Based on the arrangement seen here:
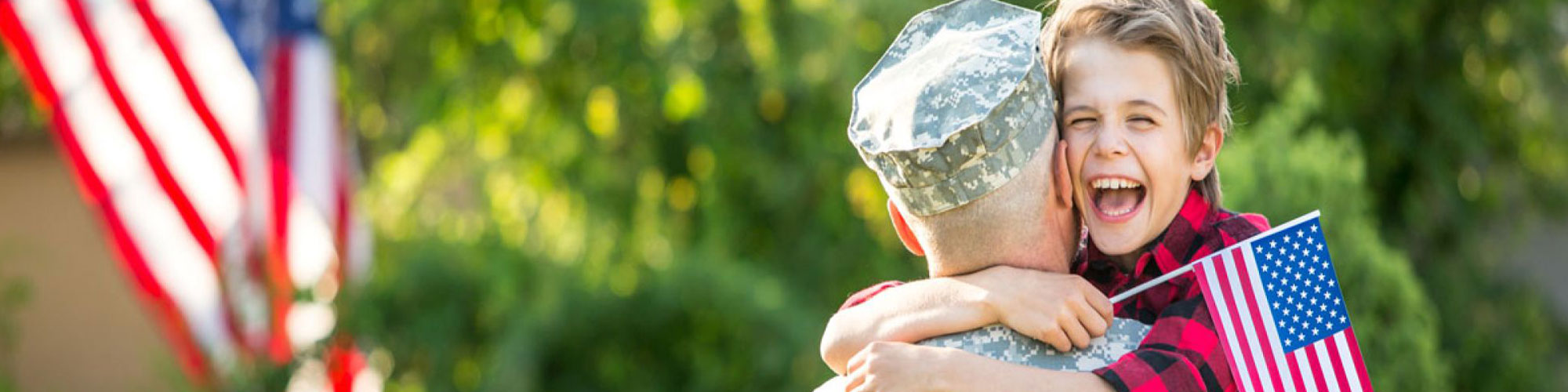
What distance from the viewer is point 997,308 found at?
2.21 m

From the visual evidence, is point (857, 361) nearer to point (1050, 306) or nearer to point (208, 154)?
point (1050, 306)

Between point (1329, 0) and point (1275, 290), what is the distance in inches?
228

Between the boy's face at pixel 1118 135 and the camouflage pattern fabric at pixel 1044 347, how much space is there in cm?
15

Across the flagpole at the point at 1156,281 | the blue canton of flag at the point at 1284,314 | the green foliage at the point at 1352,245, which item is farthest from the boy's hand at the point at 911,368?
the green foliage at the point at 1352,245

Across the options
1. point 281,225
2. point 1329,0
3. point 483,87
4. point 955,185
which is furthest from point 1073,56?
point 483,87

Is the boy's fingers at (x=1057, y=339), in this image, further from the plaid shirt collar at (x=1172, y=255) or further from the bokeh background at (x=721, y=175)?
the bokeh background at (x=721, y=175)

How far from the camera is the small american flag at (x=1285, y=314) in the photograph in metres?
2.29

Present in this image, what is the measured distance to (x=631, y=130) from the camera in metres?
8.88

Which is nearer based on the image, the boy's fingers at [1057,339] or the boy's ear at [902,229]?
the boy's fingers at [1057,339]

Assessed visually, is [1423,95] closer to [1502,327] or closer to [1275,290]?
[1502,327]

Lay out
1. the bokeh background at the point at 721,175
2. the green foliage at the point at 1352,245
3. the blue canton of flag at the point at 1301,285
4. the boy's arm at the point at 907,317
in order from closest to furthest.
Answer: the boy's arm at the point at 907,317
the blue canton of flag at the point at 1301,285
the green foliage at the point at 1352,245
the bokeh background at the point at 721,175

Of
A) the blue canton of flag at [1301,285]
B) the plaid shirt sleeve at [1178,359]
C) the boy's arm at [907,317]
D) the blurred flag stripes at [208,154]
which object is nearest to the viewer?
the plaid shirt sleeve at [1178,359]

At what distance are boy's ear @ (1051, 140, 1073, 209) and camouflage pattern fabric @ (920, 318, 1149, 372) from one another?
7.0 inches

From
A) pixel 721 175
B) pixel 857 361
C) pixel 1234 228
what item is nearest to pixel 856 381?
pixel 857 361
